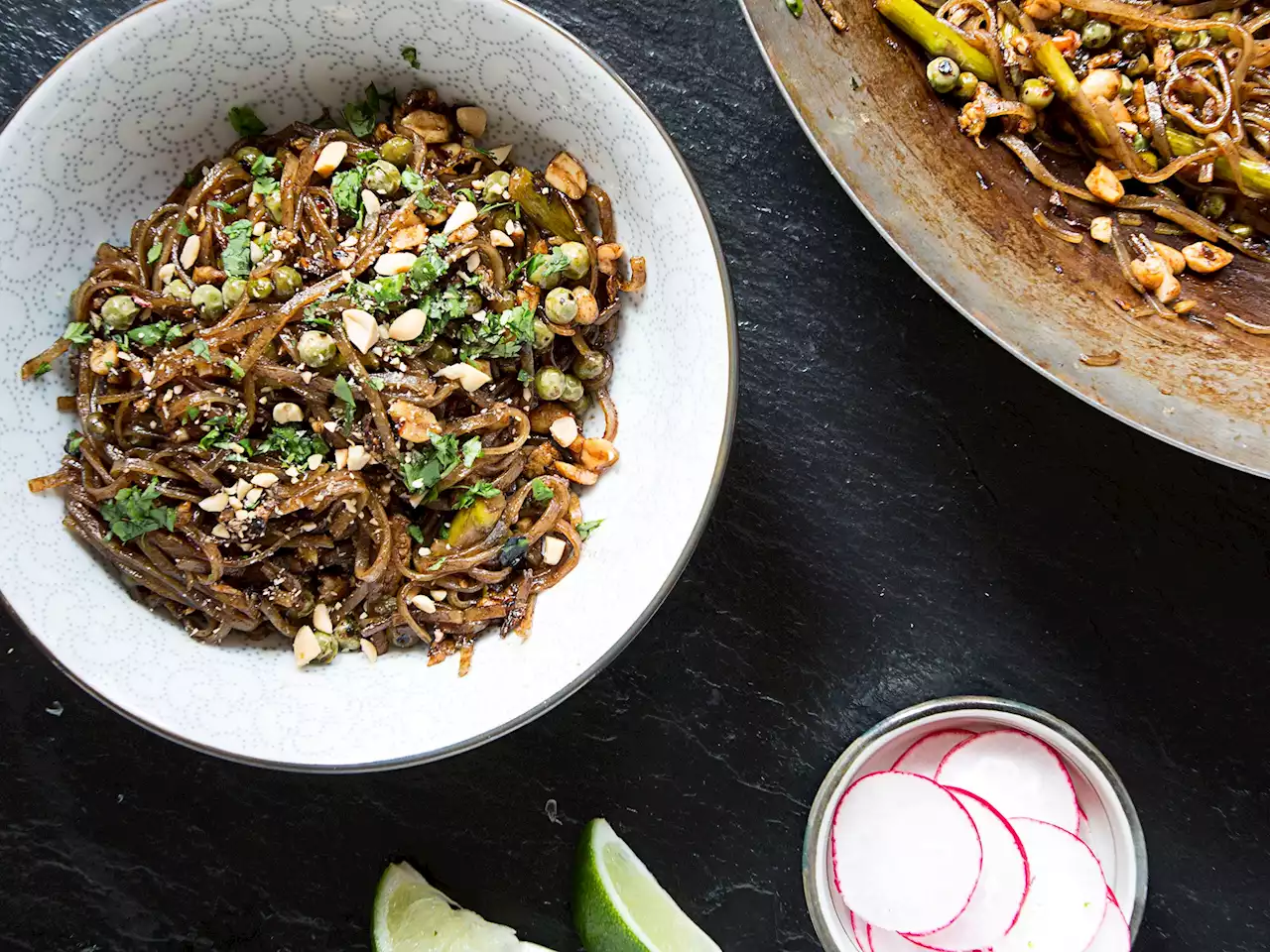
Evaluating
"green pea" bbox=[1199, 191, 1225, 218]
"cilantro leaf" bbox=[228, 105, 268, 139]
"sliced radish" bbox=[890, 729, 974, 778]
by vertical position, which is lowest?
"sliced radish" bbox=[890, 729, 974, 778]

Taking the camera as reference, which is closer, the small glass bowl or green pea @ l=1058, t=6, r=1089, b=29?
green pea @ l=1058, t=6, r=1089, b=29

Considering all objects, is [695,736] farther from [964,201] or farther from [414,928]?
[964,201]

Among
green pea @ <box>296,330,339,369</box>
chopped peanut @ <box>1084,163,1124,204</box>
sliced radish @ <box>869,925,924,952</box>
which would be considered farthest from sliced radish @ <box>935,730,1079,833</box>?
green pea @ <box>296,330,339,369</box>

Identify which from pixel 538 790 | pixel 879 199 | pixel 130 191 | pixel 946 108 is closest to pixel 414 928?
pixel 538 790

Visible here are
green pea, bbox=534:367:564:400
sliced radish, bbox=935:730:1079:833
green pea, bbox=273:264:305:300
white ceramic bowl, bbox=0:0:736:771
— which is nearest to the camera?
white ceramic bowl, bbox=0:0:736:771

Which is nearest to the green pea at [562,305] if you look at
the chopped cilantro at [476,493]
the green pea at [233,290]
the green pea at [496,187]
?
the green pea at [496,187]

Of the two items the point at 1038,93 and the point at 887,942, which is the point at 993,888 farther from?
the point at 1038,93

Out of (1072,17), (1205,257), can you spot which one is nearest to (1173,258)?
(1205,257)

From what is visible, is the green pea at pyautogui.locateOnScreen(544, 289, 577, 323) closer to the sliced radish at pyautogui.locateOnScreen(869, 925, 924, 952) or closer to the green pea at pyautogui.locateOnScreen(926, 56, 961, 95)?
the green pea at pyautogui.locateOnScreen(926, 56, 961, 95)
